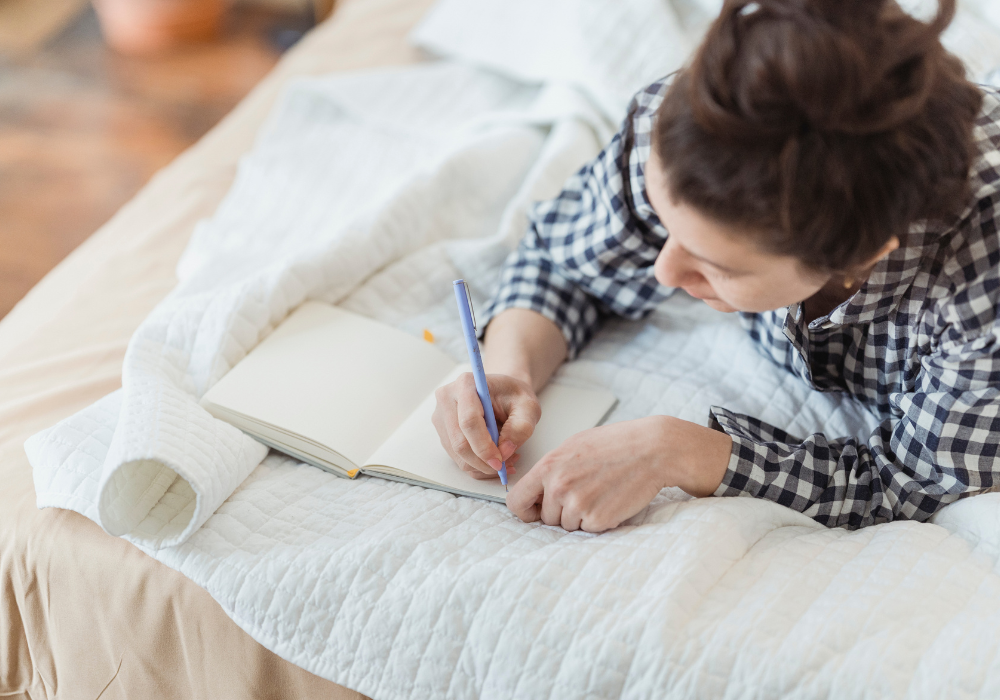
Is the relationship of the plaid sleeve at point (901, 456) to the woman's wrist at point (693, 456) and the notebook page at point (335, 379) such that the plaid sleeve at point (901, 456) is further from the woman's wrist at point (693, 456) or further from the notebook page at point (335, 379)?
the notebook page at point (335, 379)

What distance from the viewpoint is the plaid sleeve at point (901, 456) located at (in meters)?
0.65

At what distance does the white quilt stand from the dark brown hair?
0.26 meters

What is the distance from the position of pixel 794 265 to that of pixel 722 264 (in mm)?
49

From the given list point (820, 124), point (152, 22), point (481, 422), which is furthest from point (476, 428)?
point (152, 22)

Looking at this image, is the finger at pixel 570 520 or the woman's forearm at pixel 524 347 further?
the woman's forearm at pixel 524 347

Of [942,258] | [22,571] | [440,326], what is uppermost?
[942,258]

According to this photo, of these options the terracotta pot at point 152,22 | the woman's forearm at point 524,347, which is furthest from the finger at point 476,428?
the terracotta pot at point 152,22

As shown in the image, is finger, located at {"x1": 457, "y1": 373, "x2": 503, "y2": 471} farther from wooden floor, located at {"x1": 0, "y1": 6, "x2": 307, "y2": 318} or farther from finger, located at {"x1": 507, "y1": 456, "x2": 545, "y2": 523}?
wooden floor, located at {"x1": 0, "y1": 6, "x2": 307, "y2": 318}

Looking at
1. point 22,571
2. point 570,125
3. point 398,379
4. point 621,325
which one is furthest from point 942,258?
point 22,571

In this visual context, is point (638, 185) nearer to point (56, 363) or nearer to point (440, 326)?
point (440, 326)

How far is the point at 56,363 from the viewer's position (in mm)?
890

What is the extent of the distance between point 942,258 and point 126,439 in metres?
0.71

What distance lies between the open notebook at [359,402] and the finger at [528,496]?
0.11 ft

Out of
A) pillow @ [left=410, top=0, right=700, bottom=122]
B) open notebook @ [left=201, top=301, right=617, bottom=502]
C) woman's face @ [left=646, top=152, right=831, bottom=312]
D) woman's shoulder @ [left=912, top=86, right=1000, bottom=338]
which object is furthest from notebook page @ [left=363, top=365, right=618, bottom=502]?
pillow @ [left=410, top=0, right=700, bottom=122]
